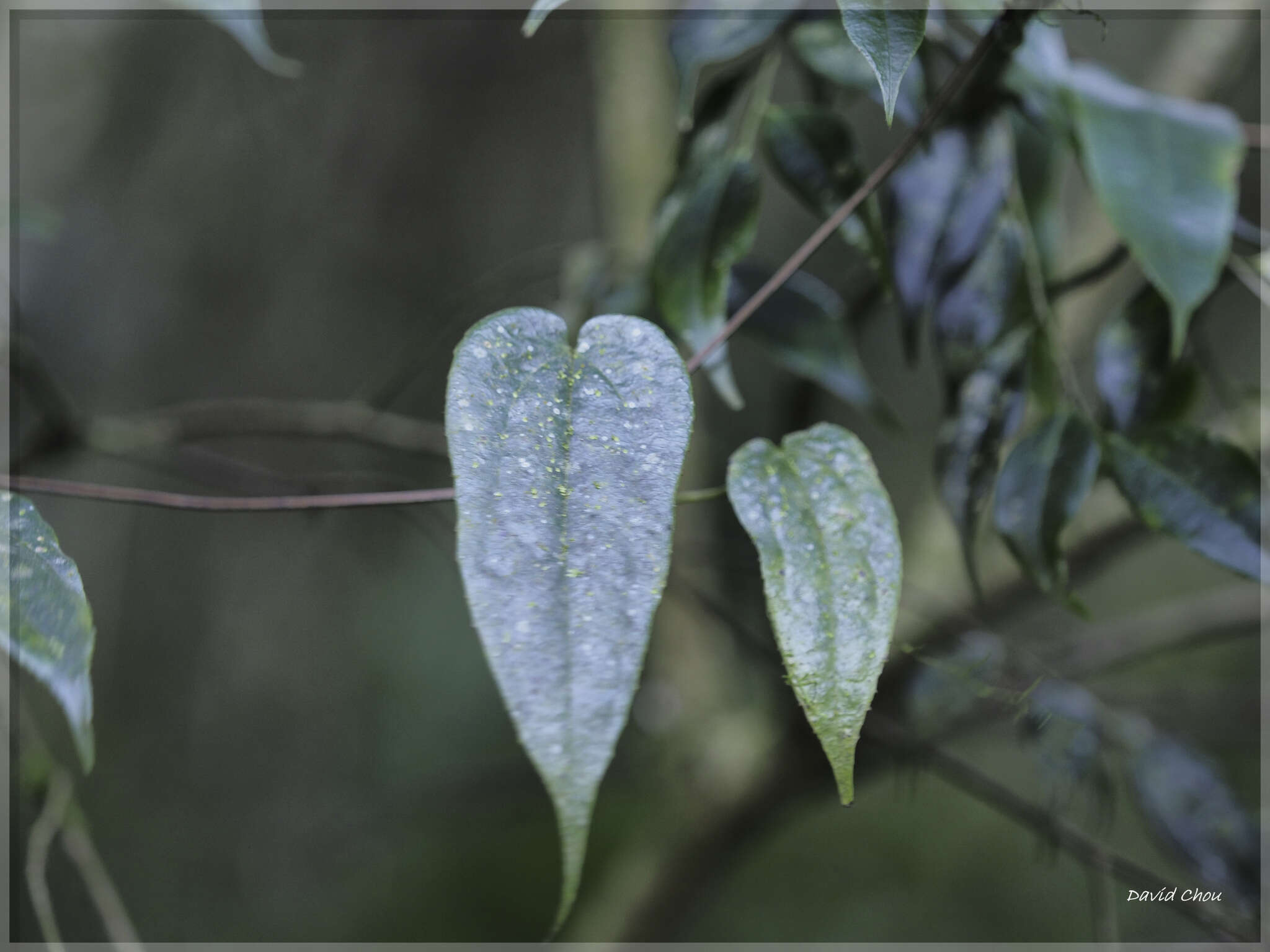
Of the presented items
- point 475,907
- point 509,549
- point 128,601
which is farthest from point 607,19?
point 475,907

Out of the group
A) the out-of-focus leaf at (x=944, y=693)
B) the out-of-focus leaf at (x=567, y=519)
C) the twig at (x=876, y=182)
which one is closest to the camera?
the out-of-focus leaf at (x=567, y=519)

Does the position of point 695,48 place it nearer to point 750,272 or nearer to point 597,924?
point 750,272

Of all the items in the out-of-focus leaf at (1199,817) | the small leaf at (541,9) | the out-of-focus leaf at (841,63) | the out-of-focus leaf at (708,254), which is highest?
the out-of-focus leaf at (841,63)

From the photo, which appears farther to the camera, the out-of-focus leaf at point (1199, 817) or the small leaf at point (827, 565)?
the out-of-focus leaf at point (1199, 817)

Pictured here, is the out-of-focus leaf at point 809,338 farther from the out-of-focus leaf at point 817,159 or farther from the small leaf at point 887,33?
the small leaf at point 887,33

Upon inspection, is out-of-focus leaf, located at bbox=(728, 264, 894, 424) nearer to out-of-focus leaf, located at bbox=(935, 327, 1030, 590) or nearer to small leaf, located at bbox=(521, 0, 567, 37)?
out-of-focus leaf, located at bbox=(935, 327, 1030, 590)

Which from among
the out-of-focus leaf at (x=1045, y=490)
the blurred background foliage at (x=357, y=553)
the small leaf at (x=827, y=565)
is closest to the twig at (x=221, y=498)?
the small leaf at (x=827, y=565)

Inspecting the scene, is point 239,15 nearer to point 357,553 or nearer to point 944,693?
point 944,693
